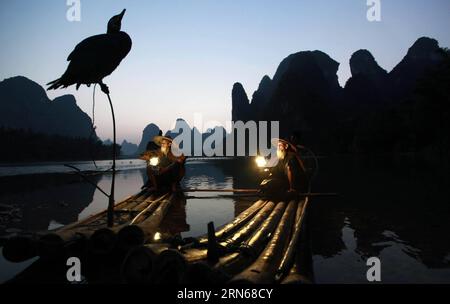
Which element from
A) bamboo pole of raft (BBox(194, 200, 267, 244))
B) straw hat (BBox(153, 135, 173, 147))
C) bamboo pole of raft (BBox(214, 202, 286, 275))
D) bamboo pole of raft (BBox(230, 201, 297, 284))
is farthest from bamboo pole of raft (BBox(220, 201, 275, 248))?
straw hat (BBox(153, 135, 173, 147))

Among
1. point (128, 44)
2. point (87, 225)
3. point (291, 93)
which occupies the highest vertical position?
point (291, 93)

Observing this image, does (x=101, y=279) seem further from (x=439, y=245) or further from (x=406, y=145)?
(x=406, y=145)

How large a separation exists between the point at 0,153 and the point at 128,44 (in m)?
108

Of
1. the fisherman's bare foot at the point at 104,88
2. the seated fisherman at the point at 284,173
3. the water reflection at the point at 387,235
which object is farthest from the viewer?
the seated fisherman at the point at 284,173

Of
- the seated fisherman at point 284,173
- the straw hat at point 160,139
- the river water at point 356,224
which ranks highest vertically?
the straw hat at point 160,139

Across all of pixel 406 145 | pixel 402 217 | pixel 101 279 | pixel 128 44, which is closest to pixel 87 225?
pixel 101 279

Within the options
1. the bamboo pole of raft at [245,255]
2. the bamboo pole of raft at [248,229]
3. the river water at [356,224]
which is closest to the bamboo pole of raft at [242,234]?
the bamboo pole of raft at [248,229]

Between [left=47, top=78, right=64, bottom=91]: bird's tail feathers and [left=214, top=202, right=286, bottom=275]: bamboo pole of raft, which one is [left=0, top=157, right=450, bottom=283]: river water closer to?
[left=214, top=202, right=286, bottom=275]: bamboo pole of raft

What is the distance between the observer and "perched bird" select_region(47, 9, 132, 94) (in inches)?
242

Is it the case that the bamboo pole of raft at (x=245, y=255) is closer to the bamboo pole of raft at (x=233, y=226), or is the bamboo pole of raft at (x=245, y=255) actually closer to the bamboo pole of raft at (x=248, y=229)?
the bamboo pole of raft at (x=248, y=229)

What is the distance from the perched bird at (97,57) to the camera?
6137 millimetres

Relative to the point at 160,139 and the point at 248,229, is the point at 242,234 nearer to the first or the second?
the point at 248,229

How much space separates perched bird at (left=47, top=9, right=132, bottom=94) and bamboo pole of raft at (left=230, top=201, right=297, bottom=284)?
5.23 m
